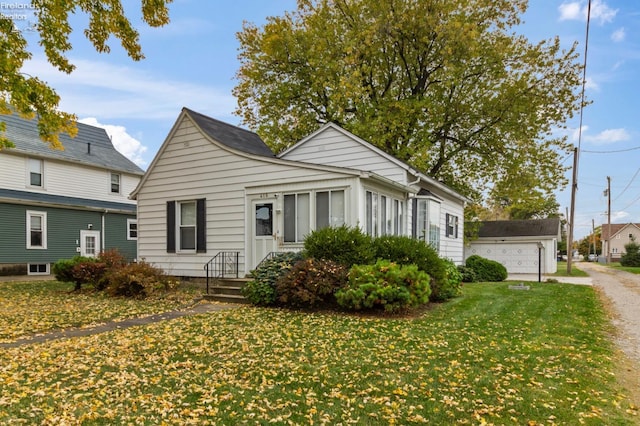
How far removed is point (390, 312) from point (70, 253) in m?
18.7

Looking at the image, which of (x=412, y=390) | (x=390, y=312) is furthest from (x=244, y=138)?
(x=412, y=390)

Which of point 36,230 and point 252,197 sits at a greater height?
point 252,197

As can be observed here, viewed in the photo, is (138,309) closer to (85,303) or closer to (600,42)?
(85,303)

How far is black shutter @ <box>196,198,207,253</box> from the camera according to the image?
1245 centimetres

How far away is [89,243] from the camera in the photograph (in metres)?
21.9

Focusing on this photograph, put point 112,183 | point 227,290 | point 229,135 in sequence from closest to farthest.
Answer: point 227,290
point 229,135
point 112,183

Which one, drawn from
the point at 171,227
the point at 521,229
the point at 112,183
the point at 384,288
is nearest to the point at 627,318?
the point at 384,288

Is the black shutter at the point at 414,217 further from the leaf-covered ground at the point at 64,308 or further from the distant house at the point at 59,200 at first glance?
the distant house at the point at 59,200

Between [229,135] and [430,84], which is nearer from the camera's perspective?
[229,135]

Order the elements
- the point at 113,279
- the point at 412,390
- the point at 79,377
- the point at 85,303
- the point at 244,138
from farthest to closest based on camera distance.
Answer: the point at 244,138 → the point at 113,279 → the point at 85,303 → the point at 79,377 → the point at 412,390

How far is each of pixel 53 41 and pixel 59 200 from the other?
11475 millimetres

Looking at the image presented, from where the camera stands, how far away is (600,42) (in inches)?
542

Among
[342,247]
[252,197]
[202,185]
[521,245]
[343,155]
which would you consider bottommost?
[521,245]

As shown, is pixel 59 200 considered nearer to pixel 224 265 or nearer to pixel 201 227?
pixel 201 227
